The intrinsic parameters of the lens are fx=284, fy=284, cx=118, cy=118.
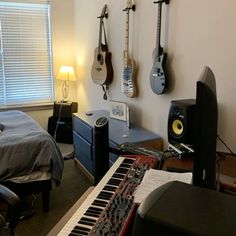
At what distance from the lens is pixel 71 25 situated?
177 inches

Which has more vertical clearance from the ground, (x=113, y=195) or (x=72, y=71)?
(x=72, y=71)

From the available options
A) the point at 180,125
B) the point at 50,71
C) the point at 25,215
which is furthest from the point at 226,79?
the point at 50,71

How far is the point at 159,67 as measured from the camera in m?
2.38

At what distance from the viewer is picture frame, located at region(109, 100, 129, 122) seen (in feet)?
9.64

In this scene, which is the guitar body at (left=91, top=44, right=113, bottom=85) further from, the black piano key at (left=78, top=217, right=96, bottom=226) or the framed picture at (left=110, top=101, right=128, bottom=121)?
the black piano key at (left=78, top=217, right=96, bottom=226)

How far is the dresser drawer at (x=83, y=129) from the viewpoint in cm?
292

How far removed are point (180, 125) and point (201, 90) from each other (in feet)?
4.24

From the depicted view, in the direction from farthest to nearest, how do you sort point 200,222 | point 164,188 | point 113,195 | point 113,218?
1. point 113,195
2. point 113,218
3. point 164,188
4. point 200,222

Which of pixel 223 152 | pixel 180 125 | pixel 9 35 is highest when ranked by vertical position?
pixel 9 35

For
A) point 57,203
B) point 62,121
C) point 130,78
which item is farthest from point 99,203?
point 62,121

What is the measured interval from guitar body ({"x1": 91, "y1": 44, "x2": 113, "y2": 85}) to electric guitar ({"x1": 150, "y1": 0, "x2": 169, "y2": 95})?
971 millimetres

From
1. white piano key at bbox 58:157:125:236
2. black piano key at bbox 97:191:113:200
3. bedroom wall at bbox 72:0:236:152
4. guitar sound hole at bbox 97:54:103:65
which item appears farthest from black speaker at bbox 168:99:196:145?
guitar sound hole at bbox 97:54:103:65

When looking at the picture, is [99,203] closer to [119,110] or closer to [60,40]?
[119,110]

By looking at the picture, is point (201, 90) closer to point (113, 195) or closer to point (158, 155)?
point (113, 195)
